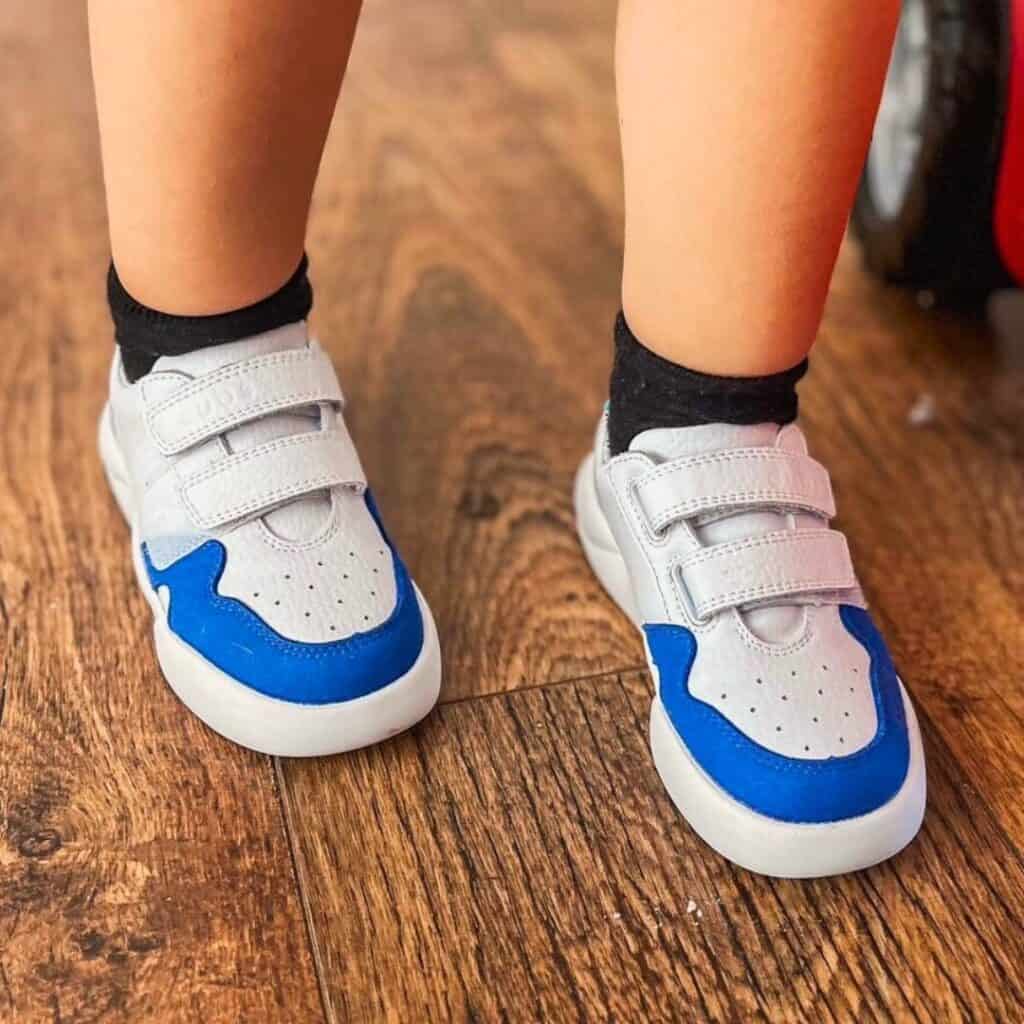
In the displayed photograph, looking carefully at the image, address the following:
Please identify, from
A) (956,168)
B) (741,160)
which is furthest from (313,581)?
(956,168)

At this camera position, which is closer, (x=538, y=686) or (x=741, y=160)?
(x=741, y=160)

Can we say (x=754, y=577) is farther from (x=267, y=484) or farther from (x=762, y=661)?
(x=267, y=484)

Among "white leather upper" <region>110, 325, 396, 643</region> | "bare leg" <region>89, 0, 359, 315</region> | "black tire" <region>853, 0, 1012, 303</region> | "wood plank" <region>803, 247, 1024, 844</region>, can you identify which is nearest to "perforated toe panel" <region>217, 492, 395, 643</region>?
"white leather upper" <region>110, 325, 396, 643</region>

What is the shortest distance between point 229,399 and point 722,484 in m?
0.23

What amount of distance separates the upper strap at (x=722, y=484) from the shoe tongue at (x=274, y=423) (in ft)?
0.50

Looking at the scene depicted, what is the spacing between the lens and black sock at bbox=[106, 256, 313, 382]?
2.00 ft

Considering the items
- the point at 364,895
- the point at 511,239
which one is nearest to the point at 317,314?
the point at 511,239

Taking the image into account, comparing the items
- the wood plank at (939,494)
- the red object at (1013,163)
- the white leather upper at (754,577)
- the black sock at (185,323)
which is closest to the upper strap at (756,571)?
the white leather upper at (754,577)

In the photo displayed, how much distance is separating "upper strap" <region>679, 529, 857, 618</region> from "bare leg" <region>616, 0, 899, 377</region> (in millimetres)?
76

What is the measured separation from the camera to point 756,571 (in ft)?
1.82

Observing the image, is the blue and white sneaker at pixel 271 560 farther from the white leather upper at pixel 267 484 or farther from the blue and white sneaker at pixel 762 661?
the blue and white sneaker at pixel 762 661

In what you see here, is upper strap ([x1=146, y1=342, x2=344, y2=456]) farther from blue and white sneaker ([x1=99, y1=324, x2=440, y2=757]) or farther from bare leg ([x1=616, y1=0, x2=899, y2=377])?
bare leg ([x1=616, y1=0, x2=899, y2=377])

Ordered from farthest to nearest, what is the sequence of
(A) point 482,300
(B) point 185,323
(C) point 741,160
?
(A) point 482,300
(B) point 185,323
(C) point 741,160

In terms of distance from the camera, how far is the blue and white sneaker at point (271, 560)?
559 millimetres
